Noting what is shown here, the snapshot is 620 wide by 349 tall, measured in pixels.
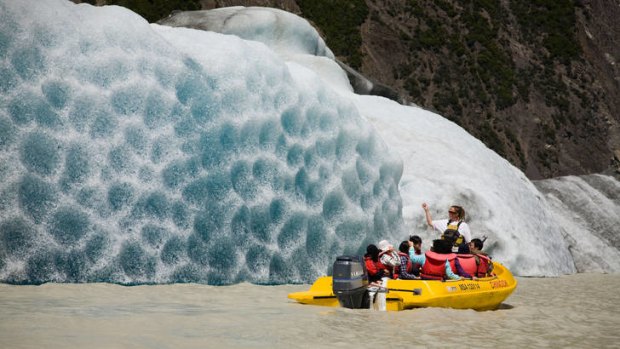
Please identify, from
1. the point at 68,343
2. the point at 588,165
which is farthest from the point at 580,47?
the point at 68,343

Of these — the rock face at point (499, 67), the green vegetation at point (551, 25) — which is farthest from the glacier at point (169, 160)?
the green vegetation at point (551, 25)

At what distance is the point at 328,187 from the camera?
466 inches

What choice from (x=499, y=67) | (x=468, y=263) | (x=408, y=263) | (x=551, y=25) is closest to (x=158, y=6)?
(x=499, y=67)

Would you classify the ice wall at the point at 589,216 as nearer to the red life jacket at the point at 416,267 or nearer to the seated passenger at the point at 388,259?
the red life jacket at the point at 416,267

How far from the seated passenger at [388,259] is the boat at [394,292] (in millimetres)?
260

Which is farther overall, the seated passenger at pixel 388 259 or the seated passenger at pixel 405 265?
the seated passenger at pixel 405 265

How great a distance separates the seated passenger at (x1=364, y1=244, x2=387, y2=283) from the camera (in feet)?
29.7

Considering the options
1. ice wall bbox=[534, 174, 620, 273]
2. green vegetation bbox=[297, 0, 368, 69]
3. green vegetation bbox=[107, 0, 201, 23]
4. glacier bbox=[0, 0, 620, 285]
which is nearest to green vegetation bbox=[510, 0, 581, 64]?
green vegetation bbox=[297, 0, 368, 69]

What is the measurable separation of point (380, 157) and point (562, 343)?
6.43 metres

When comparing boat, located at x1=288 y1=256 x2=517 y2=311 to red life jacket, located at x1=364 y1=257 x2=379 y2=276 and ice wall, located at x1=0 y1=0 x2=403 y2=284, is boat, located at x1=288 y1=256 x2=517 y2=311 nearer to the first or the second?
red life jacket, located at x1=364 y1=257 x2=379 y2=276

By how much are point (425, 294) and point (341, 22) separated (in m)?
39.4

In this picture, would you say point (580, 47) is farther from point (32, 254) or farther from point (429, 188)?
point (32, 254)

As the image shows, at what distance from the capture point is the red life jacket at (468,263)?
375 inches

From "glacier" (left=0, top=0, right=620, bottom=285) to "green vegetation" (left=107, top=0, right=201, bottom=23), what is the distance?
28.1 meters
